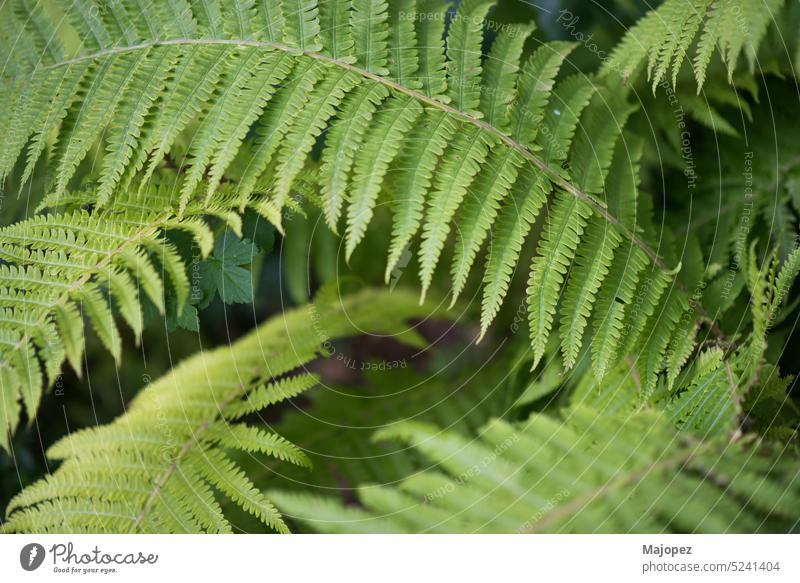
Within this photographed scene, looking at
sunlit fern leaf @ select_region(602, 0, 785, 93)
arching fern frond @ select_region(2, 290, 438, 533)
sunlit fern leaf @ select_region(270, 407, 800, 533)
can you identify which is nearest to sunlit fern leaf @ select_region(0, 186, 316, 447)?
arching fern frond @ select_region(2, 290, 438, 533)

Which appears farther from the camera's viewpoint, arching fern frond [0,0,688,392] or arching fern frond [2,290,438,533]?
arching fern frond [2,290,438,533]

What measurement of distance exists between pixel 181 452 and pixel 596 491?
61 centimetres

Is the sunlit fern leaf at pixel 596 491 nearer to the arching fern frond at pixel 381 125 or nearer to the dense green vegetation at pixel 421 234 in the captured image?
the dense green vegetation at pixel 421 234

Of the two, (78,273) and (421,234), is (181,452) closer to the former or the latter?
(78,273)

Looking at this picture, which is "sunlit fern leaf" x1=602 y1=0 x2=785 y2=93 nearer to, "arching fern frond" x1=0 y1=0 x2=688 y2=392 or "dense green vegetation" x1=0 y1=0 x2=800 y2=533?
"dense green vegetation" x1=0 y1=0 x2=800 y2=533

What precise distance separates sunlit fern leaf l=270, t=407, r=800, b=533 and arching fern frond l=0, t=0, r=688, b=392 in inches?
5.2

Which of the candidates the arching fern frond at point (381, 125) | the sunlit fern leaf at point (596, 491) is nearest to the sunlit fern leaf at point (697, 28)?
the arching fern frond at point (381, 125)
